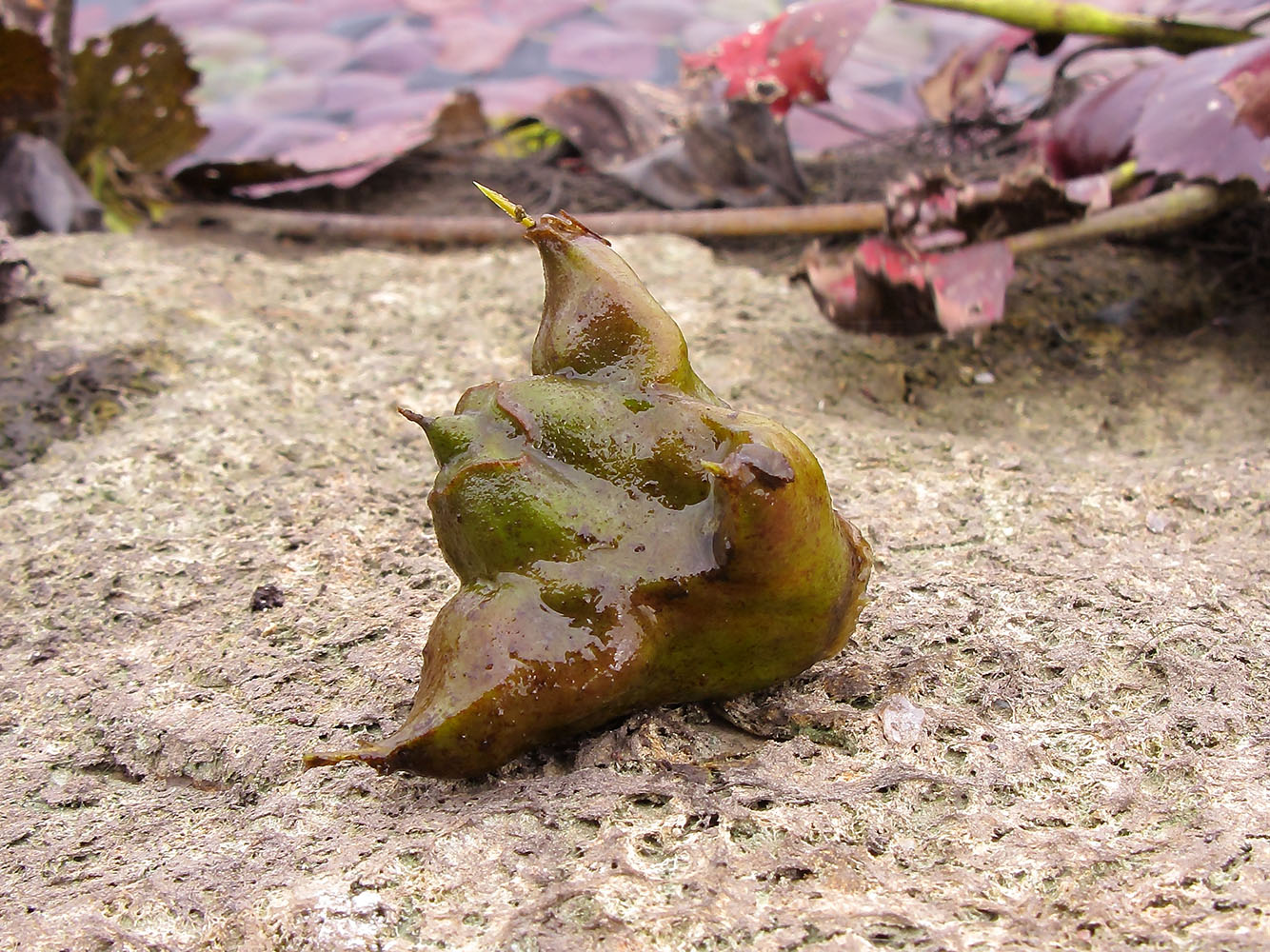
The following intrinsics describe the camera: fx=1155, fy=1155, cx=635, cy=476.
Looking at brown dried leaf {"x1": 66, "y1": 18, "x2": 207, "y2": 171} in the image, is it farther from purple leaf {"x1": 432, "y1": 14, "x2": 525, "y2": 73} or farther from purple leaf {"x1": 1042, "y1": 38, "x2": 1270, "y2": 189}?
purple leaf {"x1": 1042, "y1": 38, "x2": 1270, "y2": 189}

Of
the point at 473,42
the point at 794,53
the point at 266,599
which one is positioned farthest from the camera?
the point at 473,42

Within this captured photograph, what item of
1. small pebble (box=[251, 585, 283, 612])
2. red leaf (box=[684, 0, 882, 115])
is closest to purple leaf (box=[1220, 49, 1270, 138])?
red leaf (box=[684, 0, 882, 115])

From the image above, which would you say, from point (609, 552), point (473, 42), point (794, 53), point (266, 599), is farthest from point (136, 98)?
point (609, 552)

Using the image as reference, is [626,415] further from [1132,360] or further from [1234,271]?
[1234,271]

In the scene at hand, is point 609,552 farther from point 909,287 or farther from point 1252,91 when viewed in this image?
point 1252,91

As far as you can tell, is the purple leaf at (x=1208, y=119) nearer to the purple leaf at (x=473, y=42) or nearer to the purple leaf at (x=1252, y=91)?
the purple leaf at (x=1252, y=91)

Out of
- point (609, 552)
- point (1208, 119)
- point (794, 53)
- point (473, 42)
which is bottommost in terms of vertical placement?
point (609, 552)

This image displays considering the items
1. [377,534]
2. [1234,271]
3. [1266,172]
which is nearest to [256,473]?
[377,534]
